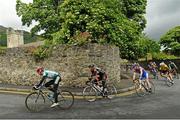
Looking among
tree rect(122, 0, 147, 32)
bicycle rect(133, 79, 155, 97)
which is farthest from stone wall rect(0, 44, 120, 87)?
tree rect(122, 0, 147, 32)

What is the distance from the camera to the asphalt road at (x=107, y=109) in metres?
12.2

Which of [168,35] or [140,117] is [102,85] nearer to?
[140,117]

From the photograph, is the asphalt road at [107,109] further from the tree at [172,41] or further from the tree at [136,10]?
the tree at [172,41]

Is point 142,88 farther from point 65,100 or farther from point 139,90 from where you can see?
point 65,100

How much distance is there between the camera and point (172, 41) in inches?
3142

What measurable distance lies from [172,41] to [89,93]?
6571 cm

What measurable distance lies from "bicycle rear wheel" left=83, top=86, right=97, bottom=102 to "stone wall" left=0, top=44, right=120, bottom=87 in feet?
9.08

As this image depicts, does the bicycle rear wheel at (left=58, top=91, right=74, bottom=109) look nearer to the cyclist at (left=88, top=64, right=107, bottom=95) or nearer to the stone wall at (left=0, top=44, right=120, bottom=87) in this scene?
the cyclist at (left=88, top=64, right=107, bottom=95)

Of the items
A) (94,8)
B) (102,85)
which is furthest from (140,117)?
(94,8)

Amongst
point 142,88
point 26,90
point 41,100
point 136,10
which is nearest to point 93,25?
point 142,88

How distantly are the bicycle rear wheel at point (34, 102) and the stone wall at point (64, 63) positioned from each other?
6.15 m

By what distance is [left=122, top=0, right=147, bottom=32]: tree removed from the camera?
37.3 meters

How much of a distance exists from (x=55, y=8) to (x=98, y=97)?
1892cm

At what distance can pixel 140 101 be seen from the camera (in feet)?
52.5
